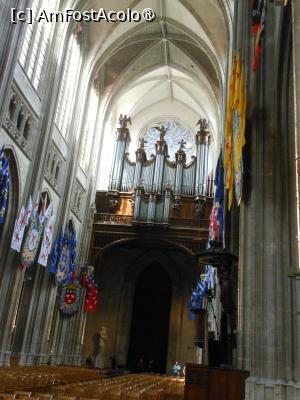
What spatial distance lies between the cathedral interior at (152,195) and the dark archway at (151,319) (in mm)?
76

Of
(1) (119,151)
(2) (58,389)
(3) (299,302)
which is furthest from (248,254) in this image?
(1) (119,151)

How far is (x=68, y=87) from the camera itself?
58.6 feet

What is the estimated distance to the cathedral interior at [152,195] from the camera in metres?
6.88

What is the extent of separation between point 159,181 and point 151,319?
7661mm

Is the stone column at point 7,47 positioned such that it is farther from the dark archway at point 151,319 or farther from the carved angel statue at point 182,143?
the dark archway at point 151,319

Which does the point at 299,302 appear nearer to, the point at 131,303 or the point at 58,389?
the point at 58,389

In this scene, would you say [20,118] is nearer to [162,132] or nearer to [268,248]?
[268,248]

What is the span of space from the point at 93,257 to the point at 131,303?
4.73 meters

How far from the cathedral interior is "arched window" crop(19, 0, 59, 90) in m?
0.07

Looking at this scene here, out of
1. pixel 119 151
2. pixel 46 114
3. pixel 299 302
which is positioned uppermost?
pixel 119 151

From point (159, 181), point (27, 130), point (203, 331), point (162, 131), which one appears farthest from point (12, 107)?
point (162, 131)

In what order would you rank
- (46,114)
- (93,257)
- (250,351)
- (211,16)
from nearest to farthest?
(250,351) → (46,114) → (211,16) → (93,257)

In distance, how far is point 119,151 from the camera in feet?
75.7

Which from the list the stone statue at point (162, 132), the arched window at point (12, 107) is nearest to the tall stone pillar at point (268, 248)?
the arched window at point (12, 107)
